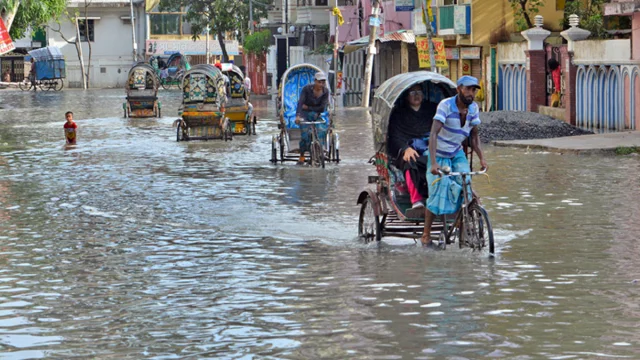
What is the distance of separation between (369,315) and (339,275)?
1881 mm

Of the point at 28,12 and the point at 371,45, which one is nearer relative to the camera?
the point at 371,45

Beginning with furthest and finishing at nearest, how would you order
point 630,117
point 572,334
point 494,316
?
1. point 630,117
2. point 494,316
3. point 572,334

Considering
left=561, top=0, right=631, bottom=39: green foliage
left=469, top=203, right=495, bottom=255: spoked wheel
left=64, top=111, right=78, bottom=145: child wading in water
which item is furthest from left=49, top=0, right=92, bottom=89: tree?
left=469, top=203, right=495, bottom=255: spoked wheel

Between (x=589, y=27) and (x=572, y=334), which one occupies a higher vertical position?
(x=589, y=27)

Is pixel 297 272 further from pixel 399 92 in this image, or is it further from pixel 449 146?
pixel 399 92

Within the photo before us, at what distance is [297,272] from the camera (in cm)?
1109

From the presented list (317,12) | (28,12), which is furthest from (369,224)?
(317,12)

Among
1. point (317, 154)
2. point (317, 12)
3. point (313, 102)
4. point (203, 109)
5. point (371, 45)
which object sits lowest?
point (317, 154)

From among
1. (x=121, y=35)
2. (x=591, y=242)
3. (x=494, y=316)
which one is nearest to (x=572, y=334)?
(x=494, y=316)

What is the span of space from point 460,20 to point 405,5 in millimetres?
8343

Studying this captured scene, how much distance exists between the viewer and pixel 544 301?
9406mm

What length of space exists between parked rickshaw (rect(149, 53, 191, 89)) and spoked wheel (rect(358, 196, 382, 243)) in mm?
70131

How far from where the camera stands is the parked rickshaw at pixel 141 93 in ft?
141

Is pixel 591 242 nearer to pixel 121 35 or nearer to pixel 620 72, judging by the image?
pixel 620 72
